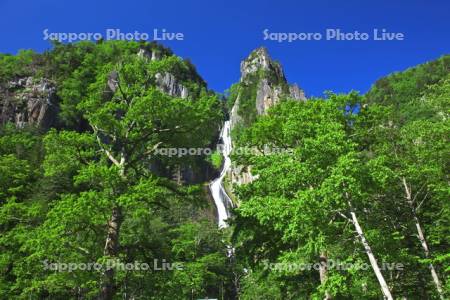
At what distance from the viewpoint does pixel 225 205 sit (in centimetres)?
6400

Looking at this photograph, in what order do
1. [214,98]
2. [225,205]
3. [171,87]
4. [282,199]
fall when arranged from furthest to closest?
1. [171,87]
2. [225,205]
3. [214,98]
4. [282,199]

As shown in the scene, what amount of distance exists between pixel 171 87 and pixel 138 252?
8383 cm

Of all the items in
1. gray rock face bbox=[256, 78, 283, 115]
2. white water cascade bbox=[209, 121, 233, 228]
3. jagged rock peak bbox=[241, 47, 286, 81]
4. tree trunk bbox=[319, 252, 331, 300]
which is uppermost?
jagged rock peak bbox=[241, 47, 286, 81]

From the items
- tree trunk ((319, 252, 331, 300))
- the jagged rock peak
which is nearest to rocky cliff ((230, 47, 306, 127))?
the jagged rock peak

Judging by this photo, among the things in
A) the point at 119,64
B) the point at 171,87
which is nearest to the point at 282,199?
the point at 119,64

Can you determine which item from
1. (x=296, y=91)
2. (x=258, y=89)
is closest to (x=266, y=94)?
(x=258, y=89)

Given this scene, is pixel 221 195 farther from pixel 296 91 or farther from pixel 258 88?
pixel 296 91

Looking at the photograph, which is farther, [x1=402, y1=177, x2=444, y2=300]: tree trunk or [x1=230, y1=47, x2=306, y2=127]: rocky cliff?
[x1=230, y1=47, x2=306, y2=127]: rocky cliff

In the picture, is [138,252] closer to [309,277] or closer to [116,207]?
[116,207]

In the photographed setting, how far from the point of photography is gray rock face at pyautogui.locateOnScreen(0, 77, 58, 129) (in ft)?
199

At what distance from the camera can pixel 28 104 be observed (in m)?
62.1

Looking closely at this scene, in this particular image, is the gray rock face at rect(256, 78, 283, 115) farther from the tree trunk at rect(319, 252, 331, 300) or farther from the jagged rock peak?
the tree trunk at rect(319, 252, 331, 300)

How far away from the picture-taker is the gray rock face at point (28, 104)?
199 ft

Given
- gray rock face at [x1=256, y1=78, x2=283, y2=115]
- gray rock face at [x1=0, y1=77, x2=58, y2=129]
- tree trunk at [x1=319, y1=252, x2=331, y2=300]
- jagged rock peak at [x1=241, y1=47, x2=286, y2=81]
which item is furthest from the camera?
jagged rock peak at [x1=241, y1=47, x2=286, y2=81]
